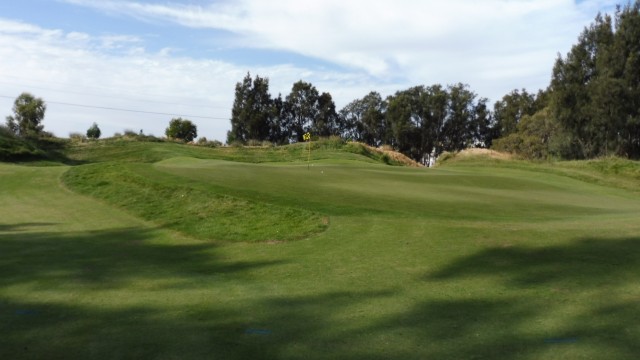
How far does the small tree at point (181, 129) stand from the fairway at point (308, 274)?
78215 mm

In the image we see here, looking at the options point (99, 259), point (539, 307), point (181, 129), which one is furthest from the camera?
point (181, 129)

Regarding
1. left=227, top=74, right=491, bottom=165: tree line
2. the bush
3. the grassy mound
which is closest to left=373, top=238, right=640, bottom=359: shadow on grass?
the grassy mound

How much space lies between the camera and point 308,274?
370 inches

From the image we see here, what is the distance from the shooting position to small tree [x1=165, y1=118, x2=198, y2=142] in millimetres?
95062

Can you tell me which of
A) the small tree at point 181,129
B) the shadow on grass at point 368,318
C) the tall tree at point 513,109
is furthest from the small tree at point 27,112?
the tall tree at point 513,109

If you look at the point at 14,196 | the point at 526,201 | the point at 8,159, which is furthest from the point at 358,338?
the point at 8,159

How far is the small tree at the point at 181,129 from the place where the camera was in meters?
95.1

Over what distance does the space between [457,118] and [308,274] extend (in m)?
96.4

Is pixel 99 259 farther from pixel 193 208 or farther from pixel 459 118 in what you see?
pixel 459 118

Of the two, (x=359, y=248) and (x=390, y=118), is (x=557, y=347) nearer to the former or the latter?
(x=359, y=248)

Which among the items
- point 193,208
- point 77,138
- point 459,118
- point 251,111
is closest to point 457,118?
point 459,118

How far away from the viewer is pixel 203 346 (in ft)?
19.2

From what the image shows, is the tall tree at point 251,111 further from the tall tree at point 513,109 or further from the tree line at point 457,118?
the tall tree at point 513,109

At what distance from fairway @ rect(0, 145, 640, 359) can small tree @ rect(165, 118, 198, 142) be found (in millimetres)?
78215
